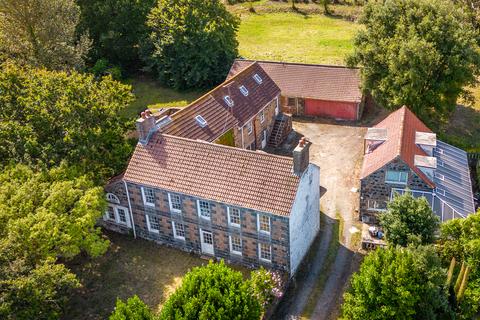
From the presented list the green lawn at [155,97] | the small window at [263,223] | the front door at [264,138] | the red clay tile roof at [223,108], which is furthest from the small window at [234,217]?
the green lawn at [155,97]

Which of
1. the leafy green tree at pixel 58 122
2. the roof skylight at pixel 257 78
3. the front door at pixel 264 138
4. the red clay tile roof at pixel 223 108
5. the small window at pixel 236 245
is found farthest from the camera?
the front door at pixel 264 138

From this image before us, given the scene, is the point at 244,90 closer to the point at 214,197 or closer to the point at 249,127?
the point at 249,127

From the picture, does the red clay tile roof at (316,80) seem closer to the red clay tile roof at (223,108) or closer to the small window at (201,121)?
the red clay tile roof at (223,108)

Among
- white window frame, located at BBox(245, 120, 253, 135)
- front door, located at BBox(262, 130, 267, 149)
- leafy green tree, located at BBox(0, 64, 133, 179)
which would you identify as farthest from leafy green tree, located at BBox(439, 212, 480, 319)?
leafy green tree, located at BBox(0, 64, 133, 179)

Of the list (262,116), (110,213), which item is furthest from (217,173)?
(262,116)

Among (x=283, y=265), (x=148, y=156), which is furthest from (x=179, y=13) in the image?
(x=283, y=265)

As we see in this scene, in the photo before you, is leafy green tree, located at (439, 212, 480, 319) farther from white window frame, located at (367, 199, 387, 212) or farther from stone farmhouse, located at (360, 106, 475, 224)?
white window frame, located at (367, 199, 387, 212)
